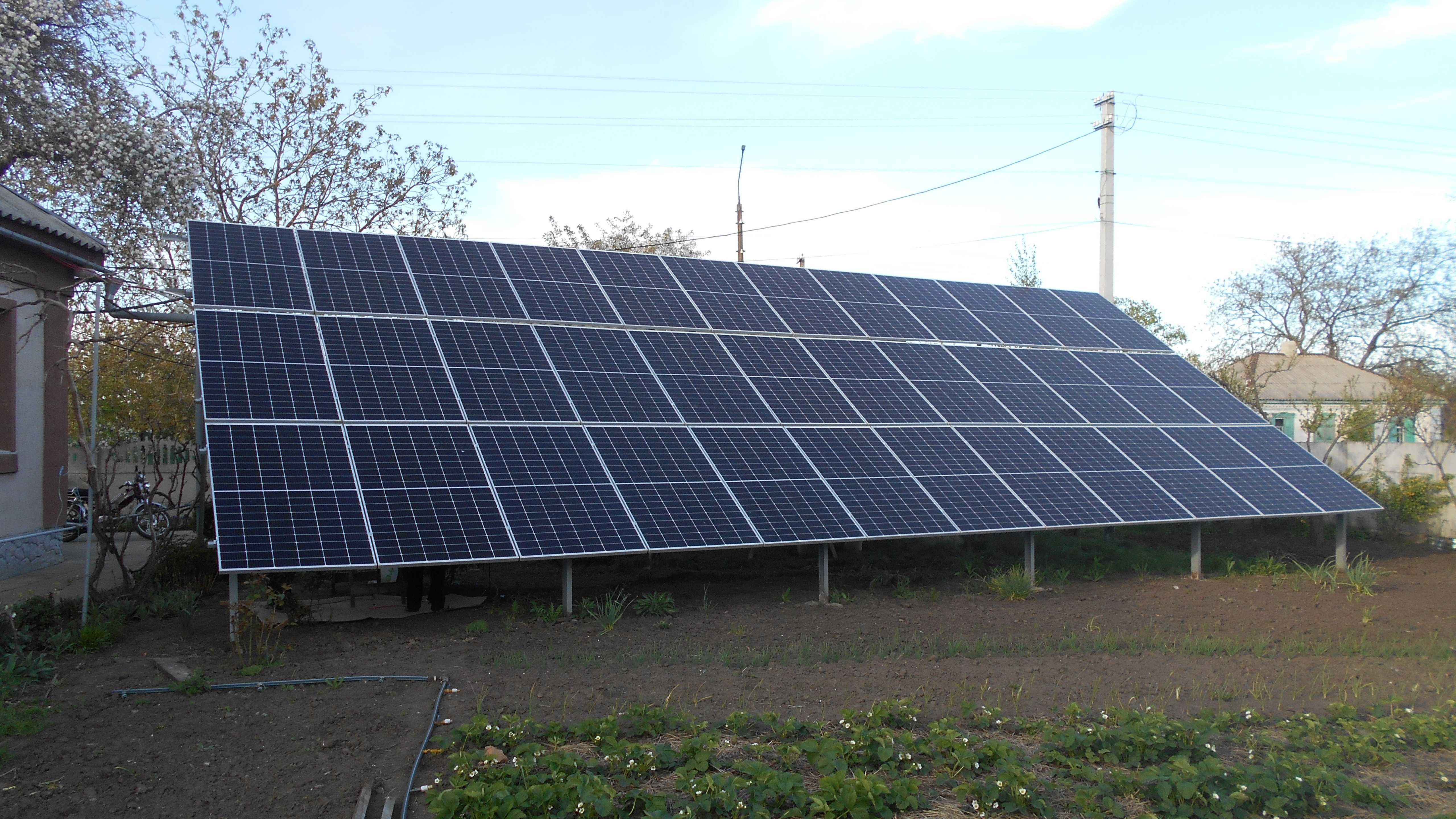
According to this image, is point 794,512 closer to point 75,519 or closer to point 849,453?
point 849,453

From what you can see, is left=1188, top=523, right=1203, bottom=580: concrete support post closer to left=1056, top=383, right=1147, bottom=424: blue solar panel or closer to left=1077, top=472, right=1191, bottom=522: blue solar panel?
left=1077, top=472, right=1191, bottom=522: blue solar panel

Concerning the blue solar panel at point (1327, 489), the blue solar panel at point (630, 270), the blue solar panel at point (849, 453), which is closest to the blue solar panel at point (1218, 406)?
the blue solar panel at point (1327, 489)

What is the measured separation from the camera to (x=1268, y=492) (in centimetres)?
1573

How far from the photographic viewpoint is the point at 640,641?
1040cm

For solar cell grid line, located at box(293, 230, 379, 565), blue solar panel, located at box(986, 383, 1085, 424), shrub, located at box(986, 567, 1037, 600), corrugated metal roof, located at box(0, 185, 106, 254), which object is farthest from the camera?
blue solar panel, located at box(986, 383, 1085, 424)

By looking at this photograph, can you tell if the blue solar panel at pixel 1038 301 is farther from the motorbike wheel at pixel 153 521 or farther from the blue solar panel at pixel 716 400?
the motorbike wheel at pixel 153 521

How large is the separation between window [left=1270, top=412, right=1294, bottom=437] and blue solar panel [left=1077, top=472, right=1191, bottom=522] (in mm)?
17841

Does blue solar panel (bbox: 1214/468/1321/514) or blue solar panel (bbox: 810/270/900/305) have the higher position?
blue solar panel (bbox: 810/270/900/305)

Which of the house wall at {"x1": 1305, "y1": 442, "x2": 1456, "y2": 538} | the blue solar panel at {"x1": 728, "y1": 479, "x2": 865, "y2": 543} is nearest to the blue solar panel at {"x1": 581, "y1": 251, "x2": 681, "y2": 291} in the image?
the blue solar panel at {"x1": 728, "y1": 479, "x2": 865, "y2": 543}

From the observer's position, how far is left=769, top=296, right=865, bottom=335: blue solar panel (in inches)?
663

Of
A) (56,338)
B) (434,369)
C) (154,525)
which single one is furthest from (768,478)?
A: (56,338)

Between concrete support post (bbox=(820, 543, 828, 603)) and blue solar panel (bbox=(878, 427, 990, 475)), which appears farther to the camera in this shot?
blue solar panel (bbox=(878, 427, 990, 475))

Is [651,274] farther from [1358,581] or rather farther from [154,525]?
[1358,581]

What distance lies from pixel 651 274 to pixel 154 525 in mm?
8851
